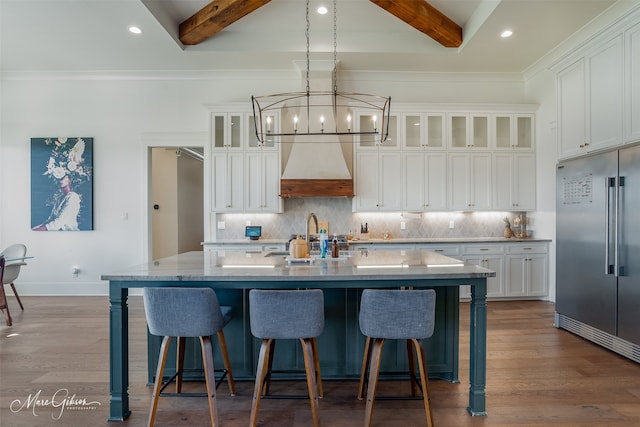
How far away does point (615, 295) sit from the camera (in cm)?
314

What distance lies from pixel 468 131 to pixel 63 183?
20.3 feet

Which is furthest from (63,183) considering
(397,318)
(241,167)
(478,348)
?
(478,348)

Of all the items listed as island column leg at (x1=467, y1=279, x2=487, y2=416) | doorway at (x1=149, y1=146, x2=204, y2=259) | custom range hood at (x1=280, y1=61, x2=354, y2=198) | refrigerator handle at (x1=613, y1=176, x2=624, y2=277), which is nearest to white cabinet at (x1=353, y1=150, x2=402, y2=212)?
custom range hood at (x1=280, y1=61, x2=354, y2=198)

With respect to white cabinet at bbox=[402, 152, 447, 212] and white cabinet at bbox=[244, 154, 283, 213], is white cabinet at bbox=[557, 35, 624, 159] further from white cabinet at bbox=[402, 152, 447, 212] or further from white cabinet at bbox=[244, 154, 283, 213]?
white cabinet at bbox=[244, 154, 283, 213]

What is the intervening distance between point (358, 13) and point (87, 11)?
10.1 ft

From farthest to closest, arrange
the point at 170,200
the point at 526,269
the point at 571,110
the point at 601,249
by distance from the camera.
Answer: the point at 170,200
the point at 526,269
the point at 571,110
the point at 601,249

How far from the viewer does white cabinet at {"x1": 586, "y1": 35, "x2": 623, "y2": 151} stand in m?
3.30

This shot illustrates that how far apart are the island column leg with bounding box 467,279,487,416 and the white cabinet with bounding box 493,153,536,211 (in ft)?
11.5

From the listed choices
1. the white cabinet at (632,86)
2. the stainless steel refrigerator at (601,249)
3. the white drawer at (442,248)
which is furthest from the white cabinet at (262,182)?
the white cabinet at (632,86)

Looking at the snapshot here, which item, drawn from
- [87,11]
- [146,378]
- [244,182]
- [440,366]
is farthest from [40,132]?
[440,366]

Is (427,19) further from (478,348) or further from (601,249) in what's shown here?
(478,348)

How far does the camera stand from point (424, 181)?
5137mm

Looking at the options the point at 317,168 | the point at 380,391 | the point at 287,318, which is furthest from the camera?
the point at 317,168

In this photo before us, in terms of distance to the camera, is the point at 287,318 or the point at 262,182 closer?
the point at 287,318
